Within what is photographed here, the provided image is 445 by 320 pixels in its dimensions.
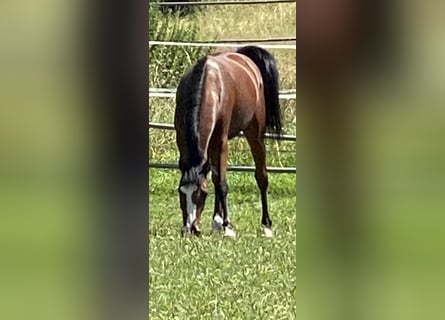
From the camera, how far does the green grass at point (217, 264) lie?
7.57ft

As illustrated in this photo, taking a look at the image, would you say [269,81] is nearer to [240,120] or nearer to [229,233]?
[240,120]

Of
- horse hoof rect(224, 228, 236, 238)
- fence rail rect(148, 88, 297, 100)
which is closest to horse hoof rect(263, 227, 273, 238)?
horse hoof rect(224, 228, 236, 238)

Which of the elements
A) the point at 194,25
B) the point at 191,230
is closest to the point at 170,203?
the point at 191,230

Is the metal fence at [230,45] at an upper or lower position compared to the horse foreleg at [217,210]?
upper

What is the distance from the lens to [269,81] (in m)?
2.30

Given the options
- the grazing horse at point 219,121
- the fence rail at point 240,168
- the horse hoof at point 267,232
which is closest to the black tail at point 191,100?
the grazing horse at point 219,121

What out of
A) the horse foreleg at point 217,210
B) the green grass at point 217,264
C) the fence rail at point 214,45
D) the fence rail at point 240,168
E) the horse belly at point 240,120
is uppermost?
the fence rail at point 214,45

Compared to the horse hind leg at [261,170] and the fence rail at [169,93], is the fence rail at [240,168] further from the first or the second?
the fence rail at [169,93]

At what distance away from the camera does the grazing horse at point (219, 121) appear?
2.30 meters

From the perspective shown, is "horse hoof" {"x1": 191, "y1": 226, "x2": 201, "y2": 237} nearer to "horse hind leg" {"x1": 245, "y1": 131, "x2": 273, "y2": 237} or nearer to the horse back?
"horse hind leg" {"x1": 245, "y1": 131, "x2": 273, "y2": 237}
